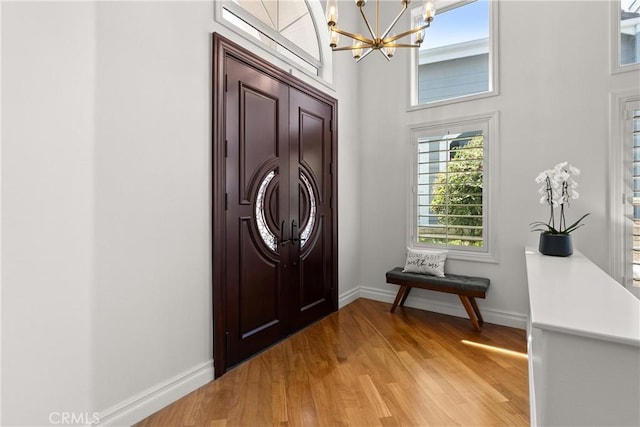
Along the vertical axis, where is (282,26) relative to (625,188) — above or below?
above

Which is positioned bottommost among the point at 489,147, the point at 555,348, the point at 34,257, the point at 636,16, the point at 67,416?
the point at 67,416

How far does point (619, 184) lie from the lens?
8.79 ft

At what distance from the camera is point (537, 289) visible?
1435 millimetres

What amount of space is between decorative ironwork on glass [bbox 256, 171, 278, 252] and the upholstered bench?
1.53 metres

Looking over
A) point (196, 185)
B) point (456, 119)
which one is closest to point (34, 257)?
point (196, 185)

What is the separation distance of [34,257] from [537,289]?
2.17m

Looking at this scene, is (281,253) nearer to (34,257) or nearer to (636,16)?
(34,257)

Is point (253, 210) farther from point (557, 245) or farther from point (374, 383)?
point (557, 245)

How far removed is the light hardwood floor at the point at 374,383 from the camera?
1.80 metres

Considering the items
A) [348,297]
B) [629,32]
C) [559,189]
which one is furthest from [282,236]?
[629,32]

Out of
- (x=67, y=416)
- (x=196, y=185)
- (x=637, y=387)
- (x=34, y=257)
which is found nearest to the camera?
(x=637, y=387)

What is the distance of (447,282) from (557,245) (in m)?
1.02

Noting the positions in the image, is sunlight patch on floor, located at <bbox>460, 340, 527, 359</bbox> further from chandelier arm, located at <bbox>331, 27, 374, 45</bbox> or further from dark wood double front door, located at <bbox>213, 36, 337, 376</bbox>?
chandelier arm, located at <bbox>331, 27, 374, 45</bbox>

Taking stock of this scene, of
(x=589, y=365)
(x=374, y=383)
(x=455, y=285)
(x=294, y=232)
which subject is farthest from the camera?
(x=455, y=285)
